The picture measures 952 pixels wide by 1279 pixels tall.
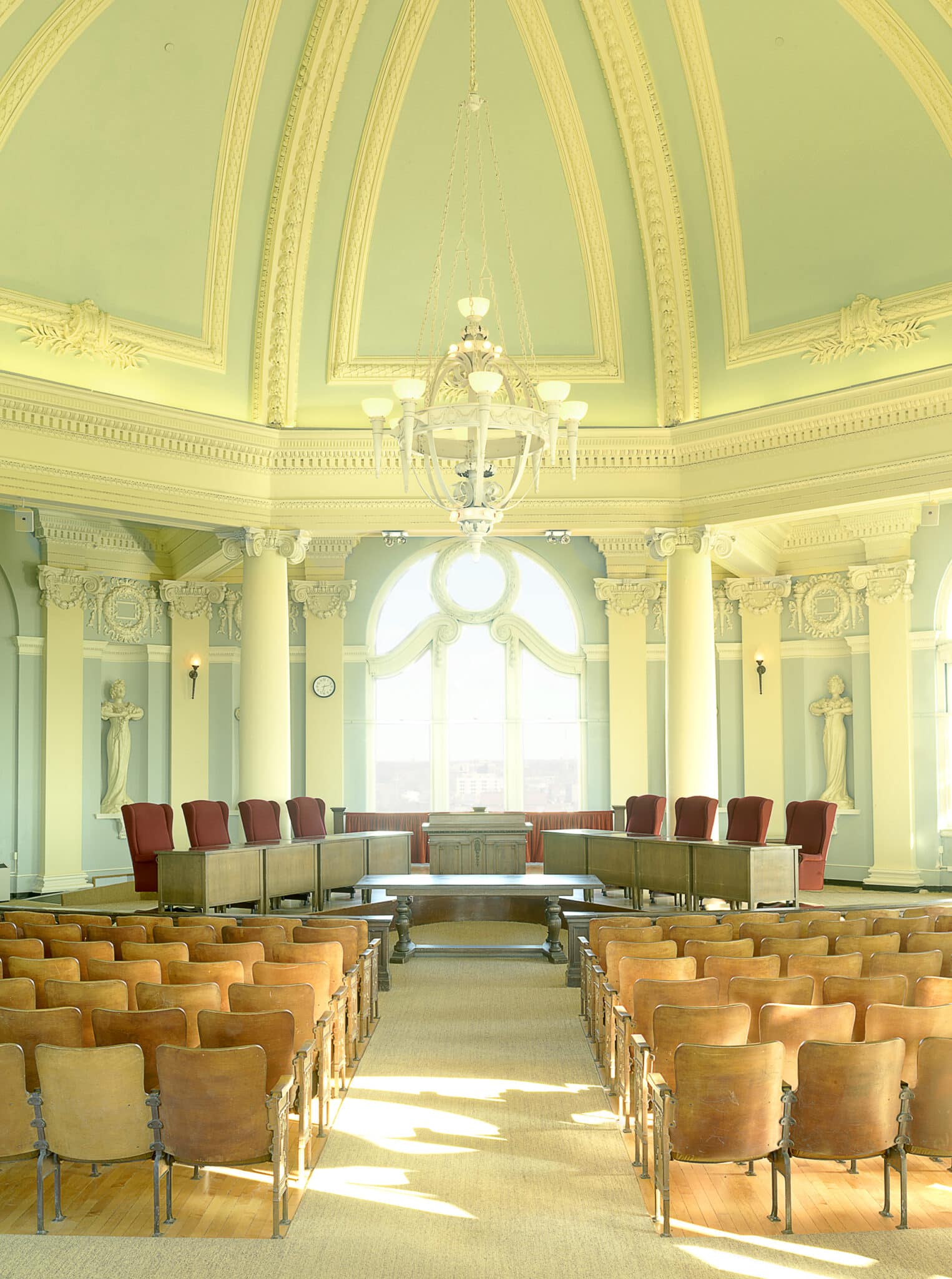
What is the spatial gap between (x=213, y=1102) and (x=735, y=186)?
1003cm

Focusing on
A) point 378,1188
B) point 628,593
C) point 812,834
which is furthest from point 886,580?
point 378,1188

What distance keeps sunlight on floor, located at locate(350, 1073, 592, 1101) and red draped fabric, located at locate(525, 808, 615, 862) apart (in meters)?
9.25

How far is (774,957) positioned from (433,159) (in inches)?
349

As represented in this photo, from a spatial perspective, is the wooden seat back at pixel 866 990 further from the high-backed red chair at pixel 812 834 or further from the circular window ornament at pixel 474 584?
the circular window ornament at pixel 474 584

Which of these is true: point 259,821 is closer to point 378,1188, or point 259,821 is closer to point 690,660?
point 690,660

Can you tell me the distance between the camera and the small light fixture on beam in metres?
15.2

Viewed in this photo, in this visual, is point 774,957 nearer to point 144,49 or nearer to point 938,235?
point 938,235

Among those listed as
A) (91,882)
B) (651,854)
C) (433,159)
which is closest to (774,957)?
(651,854)

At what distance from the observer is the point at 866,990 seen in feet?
17.9

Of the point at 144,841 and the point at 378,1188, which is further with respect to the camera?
the point at 144,841

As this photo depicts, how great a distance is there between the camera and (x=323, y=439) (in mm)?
12211

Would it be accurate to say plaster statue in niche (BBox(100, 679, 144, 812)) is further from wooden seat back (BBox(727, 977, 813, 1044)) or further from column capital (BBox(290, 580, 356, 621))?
wooden seat back (BBox(727, 977, 813, 1044))

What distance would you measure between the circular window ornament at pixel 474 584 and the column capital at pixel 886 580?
4.72 m

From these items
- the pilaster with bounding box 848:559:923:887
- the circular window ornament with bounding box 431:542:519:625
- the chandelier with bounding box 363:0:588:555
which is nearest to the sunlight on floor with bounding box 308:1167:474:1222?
the chandelier with bounding box 363:0:588:555
